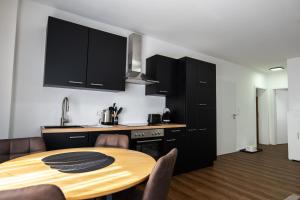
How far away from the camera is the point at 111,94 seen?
301 centimetres

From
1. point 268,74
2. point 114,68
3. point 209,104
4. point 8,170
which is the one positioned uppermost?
point 268,74

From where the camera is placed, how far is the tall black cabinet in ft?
11.0

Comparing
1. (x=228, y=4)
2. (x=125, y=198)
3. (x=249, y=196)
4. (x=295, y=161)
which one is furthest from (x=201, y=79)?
(x=295, y=161)

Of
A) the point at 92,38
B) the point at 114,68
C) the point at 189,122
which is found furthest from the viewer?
the point at 189,122

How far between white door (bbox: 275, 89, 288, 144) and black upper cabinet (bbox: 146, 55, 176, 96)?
518 cm

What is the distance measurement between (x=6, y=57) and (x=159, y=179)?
236cm

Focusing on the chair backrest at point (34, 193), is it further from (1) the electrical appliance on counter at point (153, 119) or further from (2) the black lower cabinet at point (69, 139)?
(1) the electrical appliance on counter at point (153, 119)

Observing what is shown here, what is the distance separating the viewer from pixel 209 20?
2.83 meters

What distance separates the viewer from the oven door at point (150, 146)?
8.66ft

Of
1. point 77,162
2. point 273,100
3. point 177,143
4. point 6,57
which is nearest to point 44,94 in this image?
point 6,57

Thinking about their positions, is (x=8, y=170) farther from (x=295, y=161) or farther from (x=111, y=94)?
(x=295, y=161)

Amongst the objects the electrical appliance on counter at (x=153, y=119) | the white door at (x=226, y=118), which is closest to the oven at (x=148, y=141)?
the electrical appliance on counter at (x=153, y=119)

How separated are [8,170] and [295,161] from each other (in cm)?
546

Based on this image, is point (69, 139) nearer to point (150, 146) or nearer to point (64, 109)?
point (64, 109)
